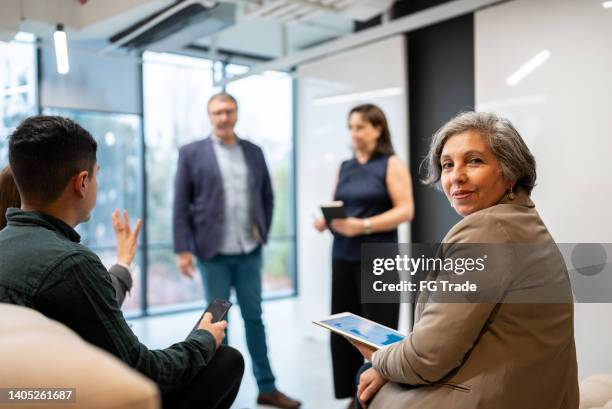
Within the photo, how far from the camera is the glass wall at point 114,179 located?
5.30 meters

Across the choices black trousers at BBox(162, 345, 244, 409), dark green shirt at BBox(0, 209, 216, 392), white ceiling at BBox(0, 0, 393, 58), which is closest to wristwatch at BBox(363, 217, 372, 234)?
black trousers at BBox(162, 345, 244, 409)

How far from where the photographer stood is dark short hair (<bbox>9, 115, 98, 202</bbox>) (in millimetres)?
1280

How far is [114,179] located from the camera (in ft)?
17.8

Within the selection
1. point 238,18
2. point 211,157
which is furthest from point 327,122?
point 211,157

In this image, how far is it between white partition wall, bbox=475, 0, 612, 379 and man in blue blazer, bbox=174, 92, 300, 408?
1597 millimetres

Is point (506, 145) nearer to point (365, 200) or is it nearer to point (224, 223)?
point (365, 200)

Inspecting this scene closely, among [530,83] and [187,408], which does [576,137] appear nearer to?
[530,83]

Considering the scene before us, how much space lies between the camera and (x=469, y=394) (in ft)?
4.16

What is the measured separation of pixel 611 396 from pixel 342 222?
1346 mm

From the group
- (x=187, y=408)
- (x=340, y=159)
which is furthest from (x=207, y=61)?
(x=187, y=408)

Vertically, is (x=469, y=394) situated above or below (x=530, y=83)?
below

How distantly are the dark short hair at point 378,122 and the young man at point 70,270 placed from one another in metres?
1.52

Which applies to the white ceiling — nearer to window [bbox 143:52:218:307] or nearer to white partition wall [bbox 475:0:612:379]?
window [bbox 143:52:218:307]

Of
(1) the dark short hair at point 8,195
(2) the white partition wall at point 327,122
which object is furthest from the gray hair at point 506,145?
(2) the white partition wall at point 327,122
